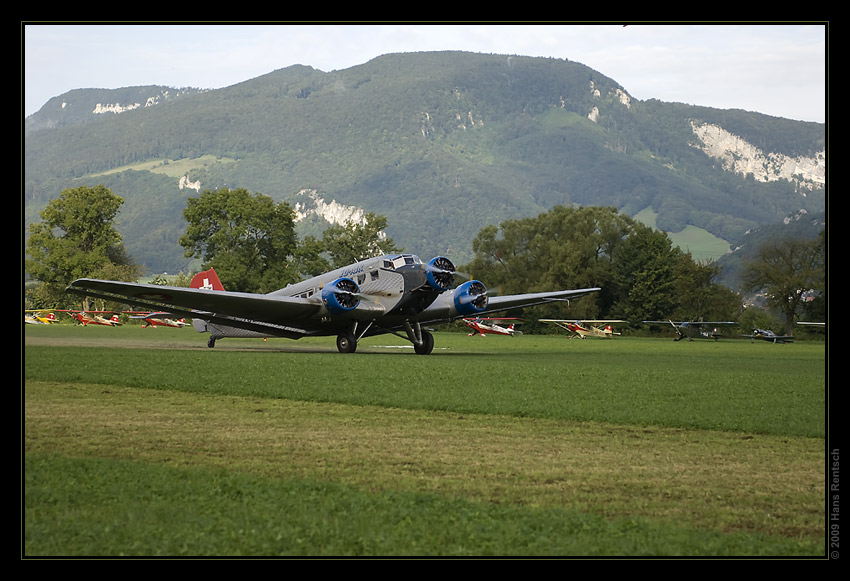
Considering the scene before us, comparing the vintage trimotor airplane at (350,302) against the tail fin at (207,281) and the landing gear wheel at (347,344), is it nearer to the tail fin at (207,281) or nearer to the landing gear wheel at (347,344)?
the landing gear wheel at (347,344)

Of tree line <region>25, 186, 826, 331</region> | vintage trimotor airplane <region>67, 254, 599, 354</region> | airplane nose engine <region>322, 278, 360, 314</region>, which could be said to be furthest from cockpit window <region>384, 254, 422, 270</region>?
tree line <region>25, 186, 826, 331</region>

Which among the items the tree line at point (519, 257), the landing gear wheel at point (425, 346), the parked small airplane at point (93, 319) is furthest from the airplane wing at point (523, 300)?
the parked small airplane at point (93, 319)

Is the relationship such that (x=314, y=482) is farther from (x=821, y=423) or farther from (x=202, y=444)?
(x=821, y=423)

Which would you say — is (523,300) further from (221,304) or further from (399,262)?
(221,304)

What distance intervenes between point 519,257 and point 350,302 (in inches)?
2430

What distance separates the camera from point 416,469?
33.7 ft

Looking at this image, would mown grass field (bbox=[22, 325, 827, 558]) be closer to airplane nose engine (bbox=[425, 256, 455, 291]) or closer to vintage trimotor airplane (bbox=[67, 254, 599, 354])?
vintage trimotor airplane (bbox=[67, 254, 599, 354])

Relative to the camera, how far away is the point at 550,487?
30.9 ft

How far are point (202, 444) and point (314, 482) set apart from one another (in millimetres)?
2973

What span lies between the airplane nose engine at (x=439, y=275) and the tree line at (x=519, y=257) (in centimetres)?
4760
